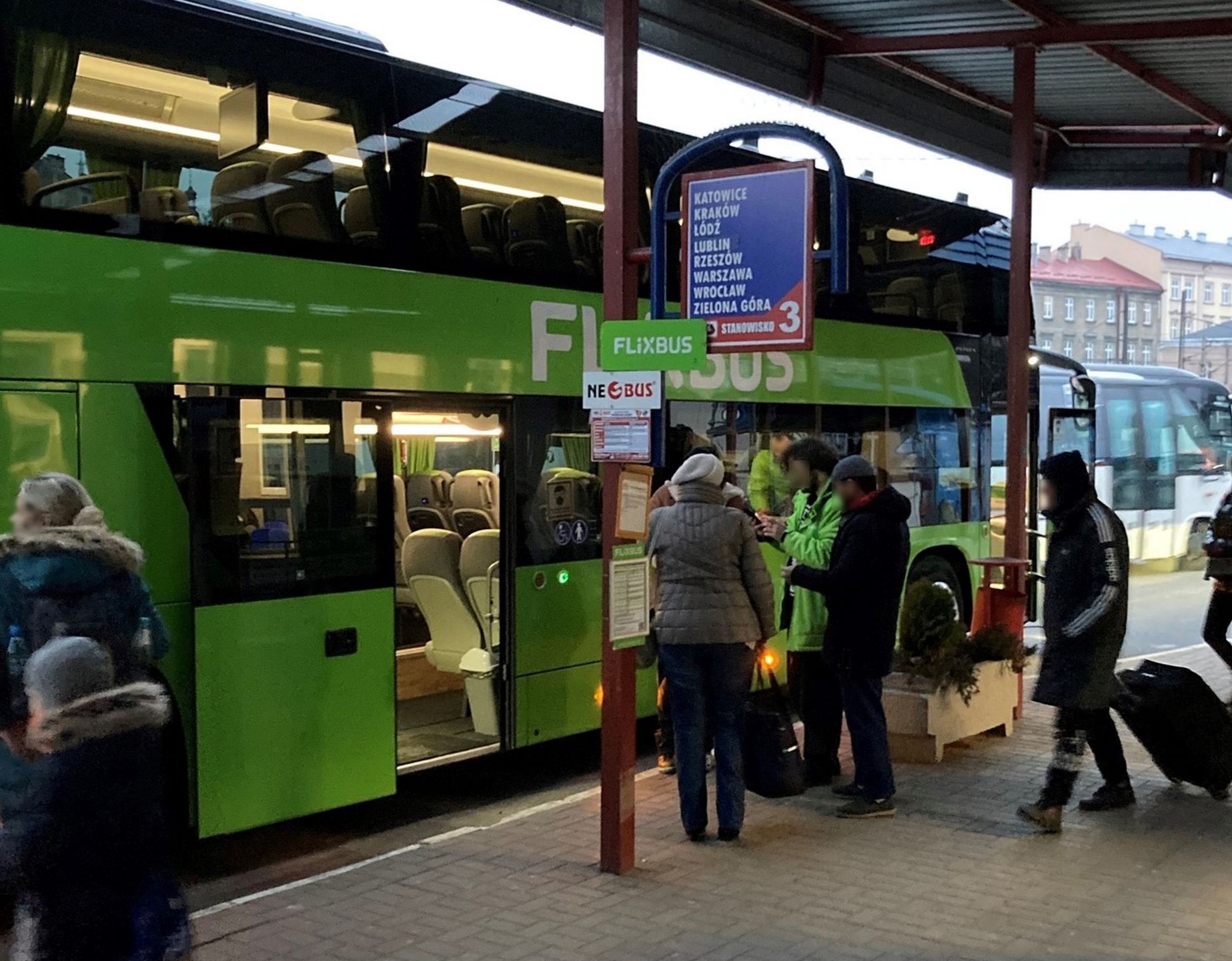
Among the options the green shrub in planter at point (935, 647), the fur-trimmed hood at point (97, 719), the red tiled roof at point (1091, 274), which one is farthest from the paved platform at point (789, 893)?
the red tiled roof at point (1091, 274)

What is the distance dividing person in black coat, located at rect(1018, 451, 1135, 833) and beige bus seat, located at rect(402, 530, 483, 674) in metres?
3.34

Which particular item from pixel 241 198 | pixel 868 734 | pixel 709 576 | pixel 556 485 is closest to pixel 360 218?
pixel 241 198

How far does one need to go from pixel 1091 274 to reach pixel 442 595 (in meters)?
90.2

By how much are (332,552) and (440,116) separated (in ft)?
8.22

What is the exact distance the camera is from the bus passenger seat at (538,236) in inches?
309

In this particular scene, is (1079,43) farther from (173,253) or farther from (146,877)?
(146,877)

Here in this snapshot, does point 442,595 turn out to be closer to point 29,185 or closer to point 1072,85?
point 29,185

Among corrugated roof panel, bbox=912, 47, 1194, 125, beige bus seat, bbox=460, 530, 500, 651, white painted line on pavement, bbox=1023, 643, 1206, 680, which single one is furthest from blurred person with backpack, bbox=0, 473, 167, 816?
white painted line on pavement, bbox=1023, 643, 1206, 680

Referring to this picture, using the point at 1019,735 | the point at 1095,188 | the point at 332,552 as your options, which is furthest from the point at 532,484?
the point at 1095,188

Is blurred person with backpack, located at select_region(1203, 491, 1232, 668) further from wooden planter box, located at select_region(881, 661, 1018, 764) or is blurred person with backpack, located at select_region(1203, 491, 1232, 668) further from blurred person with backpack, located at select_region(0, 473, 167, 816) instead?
blurred person with backpack, located at select_region(0, 473, 167, 816)

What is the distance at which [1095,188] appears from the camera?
14586mm

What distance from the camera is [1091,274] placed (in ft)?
299

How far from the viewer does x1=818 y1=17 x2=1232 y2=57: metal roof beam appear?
30.6 feet

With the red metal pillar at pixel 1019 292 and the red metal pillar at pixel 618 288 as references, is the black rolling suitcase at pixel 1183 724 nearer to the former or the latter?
the red metal pillar at pixel 1019 292
